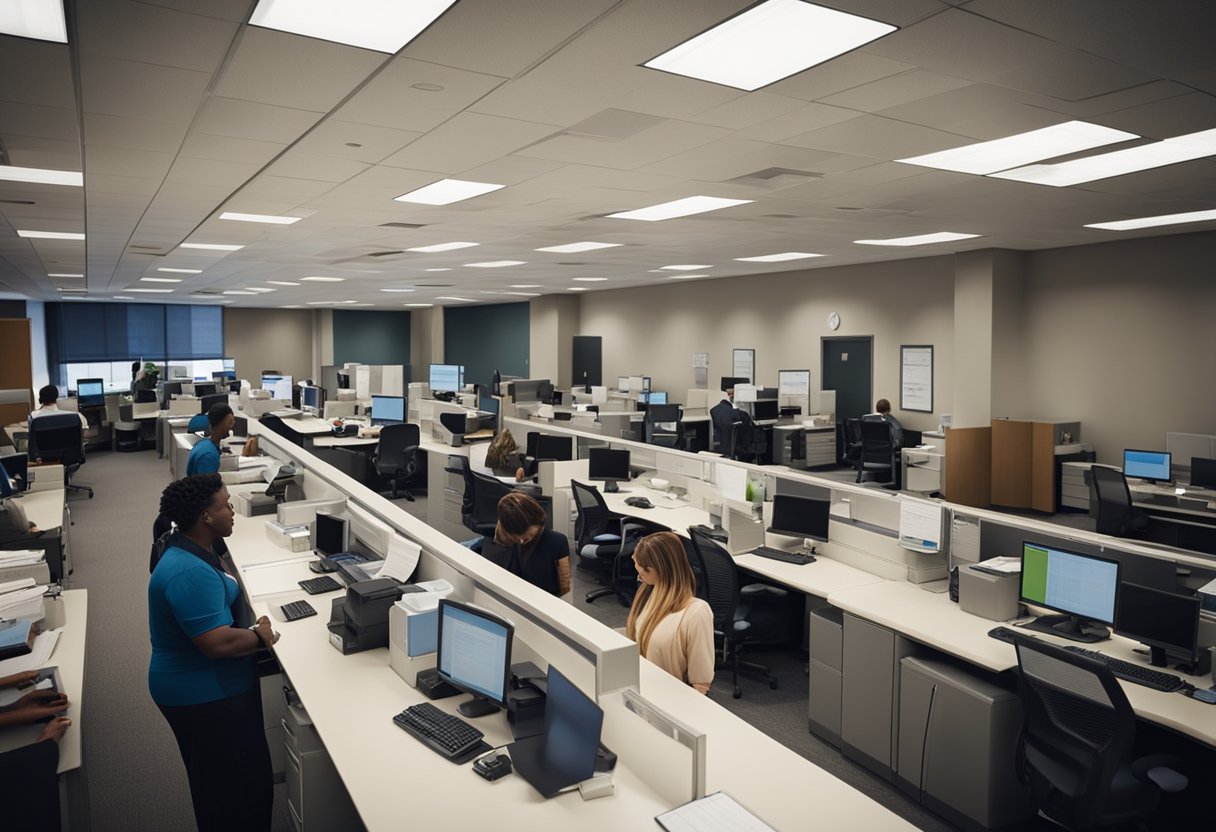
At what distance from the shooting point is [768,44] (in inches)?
97.8

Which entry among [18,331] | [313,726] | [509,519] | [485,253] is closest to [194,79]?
[509,519]

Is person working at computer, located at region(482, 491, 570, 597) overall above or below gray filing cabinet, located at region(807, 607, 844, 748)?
above

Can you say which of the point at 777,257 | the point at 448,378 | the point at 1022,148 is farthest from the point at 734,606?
A: the point at 448,378

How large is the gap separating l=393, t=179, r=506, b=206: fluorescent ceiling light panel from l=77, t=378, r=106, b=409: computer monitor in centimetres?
1118

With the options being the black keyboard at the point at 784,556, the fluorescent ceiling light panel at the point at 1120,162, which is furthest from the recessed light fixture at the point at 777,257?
the black keyboard at the point at 784,556

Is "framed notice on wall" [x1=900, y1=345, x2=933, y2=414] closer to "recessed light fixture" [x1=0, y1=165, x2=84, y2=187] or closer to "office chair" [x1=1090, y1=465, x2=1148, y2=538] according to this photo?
"office chair" [x1=1090, y1=465, x2=1148, y2=538]

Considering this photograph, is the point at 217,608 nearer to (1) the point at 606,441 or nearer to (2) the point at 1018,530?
(2) the point at 1018,530

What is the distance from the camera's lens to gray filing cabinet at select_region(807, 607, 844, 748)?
3615mm

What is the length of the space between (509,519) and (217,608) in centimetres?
122

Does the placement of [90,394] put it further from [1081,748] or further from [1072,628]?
[1081,748]

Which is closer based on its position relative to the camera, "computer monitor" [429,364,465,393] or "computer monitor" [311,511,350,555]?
"computer monitor" [311,511,350,555]

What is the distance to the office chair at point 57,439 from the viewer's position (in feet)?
28.5

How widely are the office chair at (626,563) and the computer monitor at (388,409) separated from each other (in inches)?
Result: 196

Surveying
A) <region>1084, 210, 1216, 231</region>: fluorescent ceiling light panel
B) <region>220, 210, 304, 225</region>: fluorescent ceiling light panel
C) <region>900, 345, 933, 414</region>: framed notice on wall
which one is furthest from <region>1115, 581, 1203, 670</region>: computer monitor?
<region>900, 345, 933, 414</region>: framed notice on wall
